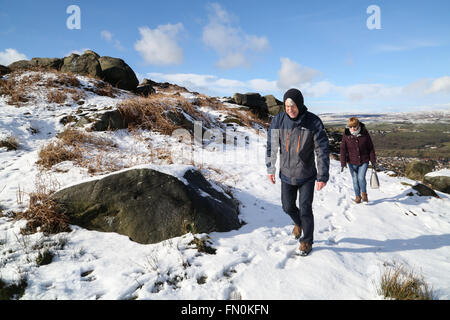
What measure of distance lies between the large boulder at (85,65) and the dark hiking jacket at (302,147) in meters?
12.2

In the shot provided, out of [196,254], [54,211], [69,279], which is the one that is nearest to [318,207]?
[196,254]

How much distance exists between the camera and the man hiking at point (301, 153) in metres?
2.93

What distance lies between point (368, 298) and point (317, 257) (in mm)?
831

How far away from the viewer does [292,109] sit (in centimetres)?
297

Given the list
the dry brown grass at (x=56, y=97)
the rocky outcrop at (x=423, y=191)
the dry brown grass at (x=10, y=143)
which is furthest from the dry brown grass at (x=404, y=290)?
the dry brown grass at (x=56, y=97)

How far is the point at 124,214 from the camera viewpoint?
331cm

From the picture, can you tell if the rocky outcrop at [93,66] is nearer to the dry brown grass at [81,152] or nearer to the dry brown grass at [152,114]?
the dry brown grass at [152,114]

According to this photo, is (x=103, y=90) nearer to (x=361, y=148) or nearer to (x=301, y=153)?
(x=301, y=153)

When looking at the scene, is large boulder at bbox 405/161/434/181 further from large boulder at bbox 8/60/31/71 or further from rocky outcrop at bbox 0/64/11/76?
large boulder at bbox 8/60/31/71

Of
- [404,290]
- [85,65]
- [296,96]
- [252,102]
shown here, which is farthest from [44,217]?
[252,102]

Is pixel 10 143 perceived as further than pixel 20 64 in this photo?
No

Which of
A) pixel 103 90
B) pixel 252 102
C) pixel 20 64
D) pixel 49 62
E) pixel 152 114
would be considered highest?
pixel 49 62

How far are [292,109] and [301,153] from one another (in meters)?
0.64
